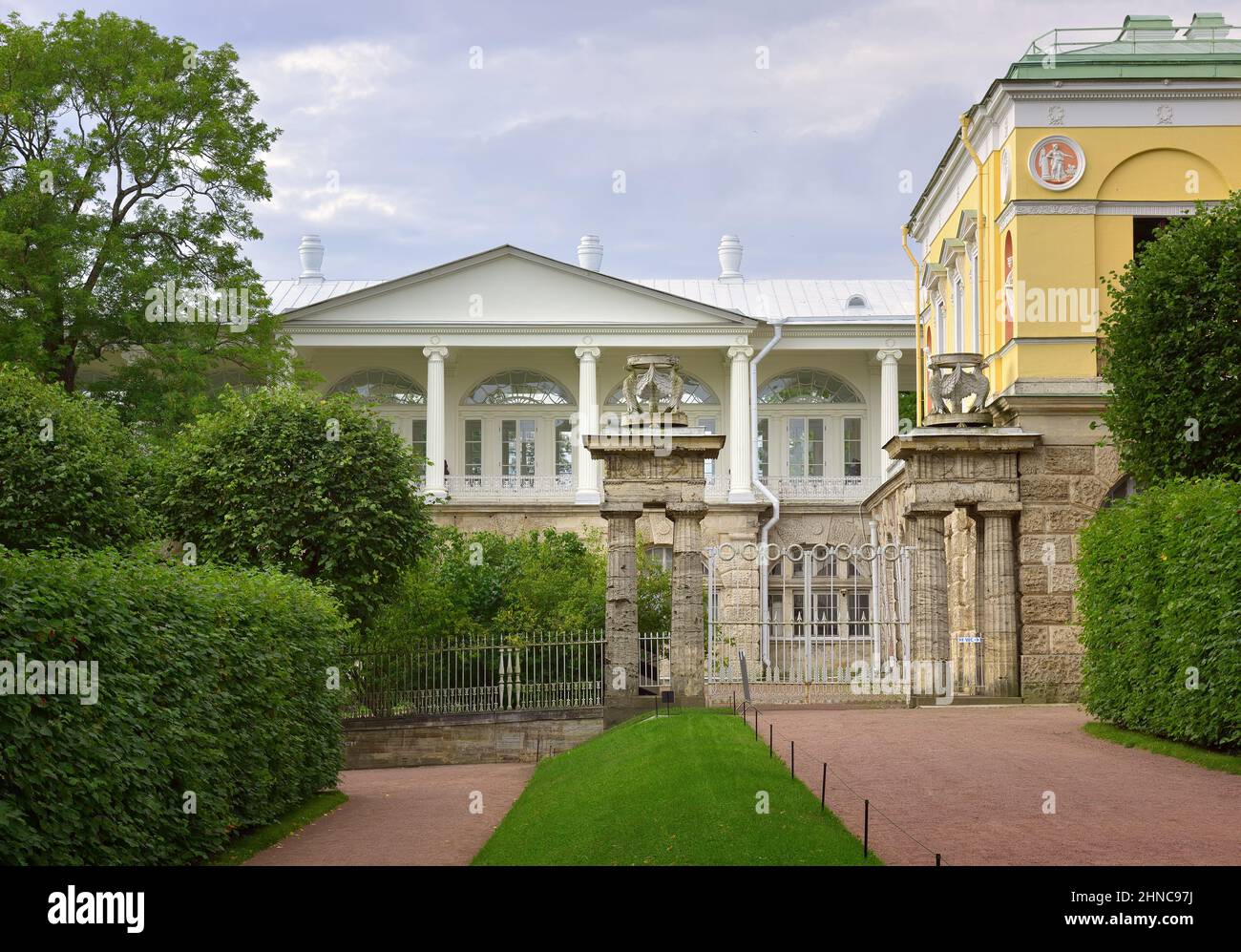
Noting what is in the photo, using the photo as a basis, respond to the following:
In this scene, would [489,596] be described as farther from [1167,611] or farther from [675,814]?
[675,814]

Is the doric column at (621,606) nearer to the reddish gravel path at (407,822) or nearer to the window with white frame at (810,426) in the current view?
the reddish gravel path at (407,822)

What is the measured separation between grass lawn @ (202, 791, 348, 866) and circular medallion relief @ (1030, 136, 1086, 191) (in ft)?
44.7

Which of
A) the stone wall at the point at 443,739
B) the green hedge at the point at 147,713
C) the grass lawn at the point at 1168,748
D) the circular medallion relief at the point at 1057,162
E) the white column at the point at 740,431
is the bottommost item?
the stone wall at the point at 443,739

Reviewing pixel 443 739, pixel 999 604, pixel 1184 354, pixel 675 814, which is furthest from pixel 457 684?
pixel 675 814

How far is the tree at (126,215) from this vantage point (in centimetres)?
2662

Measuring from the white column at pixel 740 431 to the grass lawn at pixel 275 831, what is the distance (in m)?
23.4

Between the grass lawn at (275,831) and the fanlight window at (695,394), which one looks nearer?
the grass lawn at (275,831)

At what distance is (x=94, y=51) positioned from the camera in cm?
2725

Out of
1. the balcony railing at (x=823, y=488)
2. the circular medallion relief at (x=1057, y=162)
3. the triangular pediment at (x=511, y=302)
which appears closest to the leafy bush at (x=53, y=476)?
the circular medallion relief at (x=1057, y=162)

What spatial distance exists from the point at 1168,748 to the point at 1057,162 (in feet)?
34.4

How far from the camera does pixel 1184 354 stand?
1753cm

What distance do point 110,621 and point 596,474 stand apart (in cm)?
2993

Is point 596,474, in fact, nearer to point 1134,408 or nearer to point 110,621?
point 1134,408
